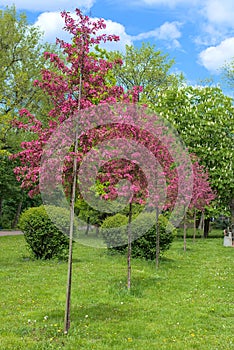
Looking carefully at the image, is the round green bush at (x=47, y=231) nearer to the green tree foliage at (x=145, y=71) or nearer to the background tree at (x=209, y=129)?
the background tree at (x=209, y=129)

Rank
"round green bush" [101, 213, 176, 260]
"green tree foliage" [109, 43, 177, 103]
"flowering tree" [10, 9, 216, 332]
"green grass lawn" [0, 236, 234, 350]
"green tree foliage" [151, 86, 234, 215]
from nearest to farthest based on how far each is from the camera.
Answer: "green grass lawn" [0, 236, 234, 350]
"flowering tree" [10, 9, 216, 332]
"round green bush" [101, 213, 176, 260]
"green tree foliage" [151, 86, 234, 215]
"green tree foliage" [109, 43, 177, 103]

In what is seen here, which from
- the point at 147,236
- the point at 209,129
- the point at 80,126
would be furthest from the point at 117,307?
the point at 209,129

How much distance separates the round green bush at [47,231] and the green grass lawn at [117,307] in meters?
0.72

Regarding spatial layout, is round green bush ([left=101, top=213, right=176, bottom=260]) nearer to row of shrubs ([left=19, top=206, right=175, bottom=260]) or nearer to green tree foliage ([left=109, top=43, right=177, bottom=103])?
row of shrubs ([left=19, top=206, right=175, bottom=260])

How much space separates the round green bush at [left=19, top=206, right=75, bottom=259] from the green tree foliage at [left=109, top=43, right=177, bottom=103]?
2548 cm

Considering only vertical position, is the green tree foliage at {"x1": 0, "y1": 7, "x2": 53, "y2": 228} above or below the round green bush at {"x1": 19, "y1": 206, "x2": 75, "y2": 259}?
above

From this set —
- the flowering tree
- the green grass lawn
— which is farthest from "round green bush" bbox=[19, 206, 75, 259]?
the flowering tree

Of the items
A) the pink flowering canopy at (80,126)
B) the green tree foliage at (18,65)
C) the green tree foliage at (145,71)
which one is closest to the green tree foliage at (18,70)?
the green tree foliage at (18,65)

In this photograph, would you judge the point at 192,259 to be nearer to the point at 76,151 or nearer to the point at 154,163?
the point at 154,163

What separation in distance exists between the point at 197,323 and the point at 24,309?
3.40 metres

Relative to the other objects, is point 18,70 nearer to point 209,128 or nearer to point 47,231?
point 209,128

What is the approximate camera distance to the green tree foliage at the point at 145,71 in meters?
39.2

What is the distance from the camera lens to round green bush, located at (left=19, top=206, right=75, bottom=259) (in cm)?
1511

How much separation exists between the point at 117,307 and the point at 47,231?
264 inches
